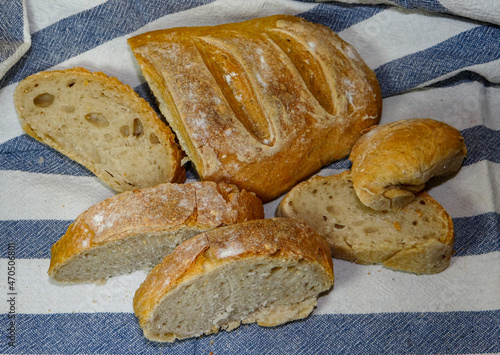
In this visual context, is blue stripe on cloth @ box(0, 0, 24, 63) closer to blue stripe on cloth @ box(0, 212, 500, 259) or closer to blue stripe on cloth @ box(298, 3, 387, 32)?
blue stripe on cloth @ box(0, 212, 500, 259)

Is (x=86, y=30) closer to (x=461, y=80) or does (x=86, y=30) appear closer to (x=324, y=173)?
(x=324, y=173)

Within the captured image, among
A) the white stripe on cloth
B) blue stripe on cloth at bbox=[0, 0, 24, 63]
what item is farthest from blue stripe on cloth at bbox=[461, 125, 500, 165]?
blue stripe on cloth at bbox=[0, 0, 24, 63]

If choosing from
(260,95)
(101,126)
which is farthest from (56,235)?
(260,95)

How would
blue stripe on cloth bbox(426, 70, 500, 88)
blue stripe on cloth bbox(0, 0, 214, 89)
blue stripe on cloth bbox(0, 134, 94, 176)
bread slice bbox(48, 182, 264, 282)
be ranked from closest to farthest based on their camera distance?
bread slice bbox(48, 182, 264, 282), blue stripe on cloth bbox(0, 0, 214, 89), blue stripe on cloth bbox(0, 134, 94, 176), blue stripe on cloth bbox(426, 70, 500, 88)

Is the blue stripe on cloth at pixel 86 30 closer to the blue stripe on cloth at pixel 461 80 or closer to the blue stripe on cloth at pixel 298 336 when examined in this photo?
the blue stripe on cloth at pixel 298 336

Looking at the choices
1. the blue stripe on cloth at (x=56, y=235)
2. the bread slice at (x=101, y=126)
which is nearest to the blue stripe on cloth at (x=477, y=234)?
the blue stripe on cloth at (x=56, y=235)

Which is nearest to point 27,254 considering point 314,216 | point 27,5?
point 27,5

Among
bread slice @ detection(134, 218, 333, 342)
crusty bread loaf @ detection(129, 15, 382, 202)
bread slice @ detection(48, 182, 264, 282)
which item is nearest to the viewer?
Answer: bread slice @ detection(134, 218, 333, 342)
